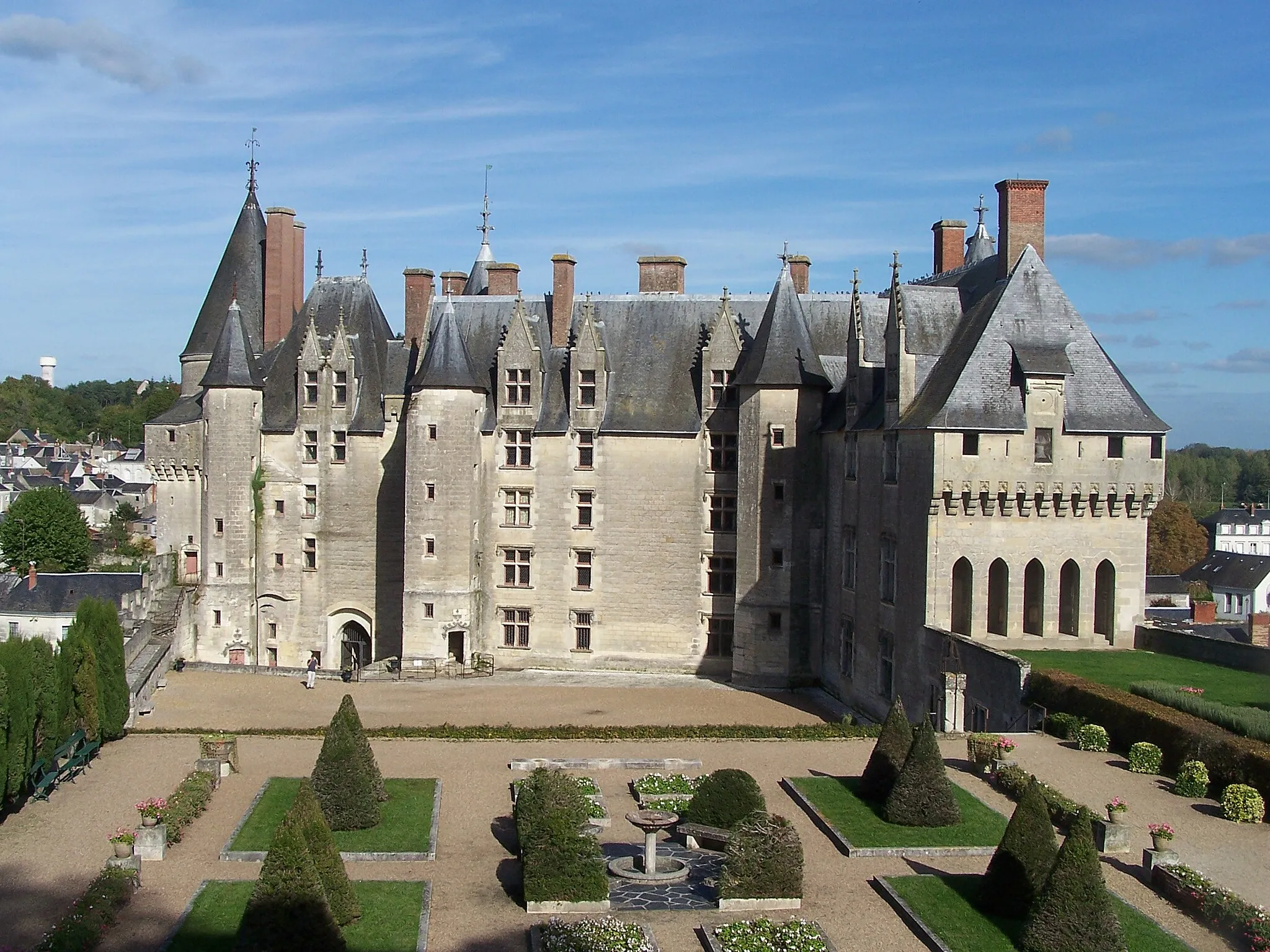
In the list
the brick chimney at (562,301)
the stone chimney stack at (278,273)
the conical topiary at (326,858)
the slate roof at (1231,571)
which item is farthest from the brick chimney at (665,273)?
the slate roof at (1231,571)

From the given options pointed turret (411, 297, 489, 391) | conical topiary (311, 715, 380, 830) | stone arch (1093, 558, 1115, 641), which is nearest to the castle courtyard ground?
conical topiary (311, 715, 380, 830)

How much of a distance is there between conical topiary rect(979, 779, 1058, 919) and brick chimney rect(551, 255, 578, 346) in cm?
2524

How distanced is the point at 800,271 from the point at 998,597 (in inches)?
562

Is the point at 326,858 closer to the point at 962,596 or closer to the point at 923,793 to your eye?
the point at 923,793

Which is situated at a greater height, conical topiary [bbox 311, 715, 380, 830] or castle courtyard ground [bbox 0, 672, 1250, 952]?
conical topiary [bbox 311, 715, 380, 830]

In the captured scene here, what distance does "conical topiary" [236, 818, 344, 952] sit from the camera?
43.6 feet

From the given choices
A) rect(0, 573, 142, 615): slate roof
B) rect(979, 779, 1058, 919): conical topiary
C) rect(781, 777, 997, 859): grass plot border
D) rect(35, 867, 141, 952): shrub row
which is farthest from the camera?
rect(0, 573, 142, 615): slate roof

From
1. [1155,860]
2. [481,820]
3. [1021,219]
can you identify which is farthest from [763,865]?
[1021,219]

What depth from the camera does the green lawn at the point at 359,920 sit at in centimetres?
1437

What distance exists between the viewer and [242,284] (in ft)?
136

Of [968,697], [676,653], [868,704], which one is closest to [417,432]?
[676,653]

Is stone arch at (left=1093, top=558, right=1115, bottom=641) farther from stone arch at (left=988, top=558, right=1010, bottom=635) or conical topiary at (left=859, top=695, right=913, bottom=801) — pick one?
conical topiary at (left=859, top=695, right=913, bottom=801)

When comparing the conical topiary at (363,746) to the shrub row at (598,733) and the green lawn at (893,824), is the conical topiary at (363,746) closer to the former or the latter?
the shrub row at (598,733)

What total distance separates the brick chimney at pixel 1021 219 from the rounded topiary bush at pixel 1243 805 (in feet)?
47.0
